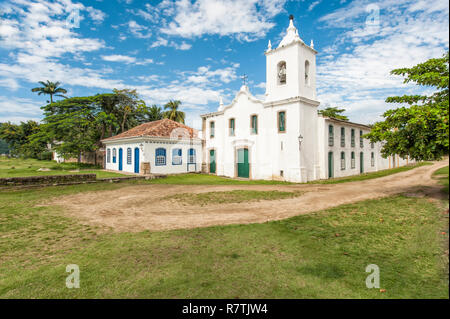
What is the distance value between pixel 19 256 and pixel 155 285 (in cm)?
335

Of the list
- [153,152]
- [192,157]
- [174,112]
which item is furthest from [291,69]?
[174,112]

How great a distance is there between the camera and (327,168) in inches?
771

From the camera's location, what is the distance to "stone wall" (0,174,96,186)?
1316cm

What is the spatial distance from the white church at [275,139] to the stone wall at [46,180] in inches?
260

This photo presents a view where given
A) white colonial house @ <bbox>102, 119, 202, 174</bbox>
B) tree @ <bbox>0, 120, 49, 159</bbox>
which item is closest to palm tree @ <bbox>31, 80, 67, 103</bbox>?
tree @ <bbox>0, 120, 49, 159</bbox>

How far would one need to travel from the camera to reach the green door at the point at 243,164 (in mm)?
20734

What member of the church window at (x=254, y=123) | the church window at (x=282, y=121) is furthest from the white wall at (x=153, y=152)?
the church window at (x=282, y=121)

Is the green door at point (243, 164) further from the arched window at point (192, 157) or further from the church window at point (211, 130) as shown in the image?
the arched window at point (192, 157)

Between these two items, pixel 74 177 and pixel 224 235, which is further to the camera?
pixel 74 177

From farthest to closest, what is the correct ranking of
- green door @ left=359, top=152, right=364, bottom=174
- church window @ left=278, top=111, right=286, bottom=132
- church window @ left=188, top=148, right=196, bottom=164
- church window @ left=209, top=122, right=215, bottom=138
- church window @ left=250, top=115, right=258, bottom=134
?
1. church window @ left=188, top=148, right=196, bottom=164
2. green door @ left=359, top=152, right=364, bottom=174
3. church window @ left=209, top=122, right=215, bottom=138
4. church window @ left=250, top=115, right=258, bottom=134
5. church window @ left=278, top=111, right=286, bottom=132

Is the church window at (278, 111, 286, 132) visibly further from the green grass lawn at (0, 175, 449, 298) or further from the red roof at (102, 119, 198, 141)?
the green grass lawn at (0, 175, 449, 298)

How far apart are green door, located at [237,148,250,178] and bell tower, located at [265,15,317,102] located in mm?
5002
